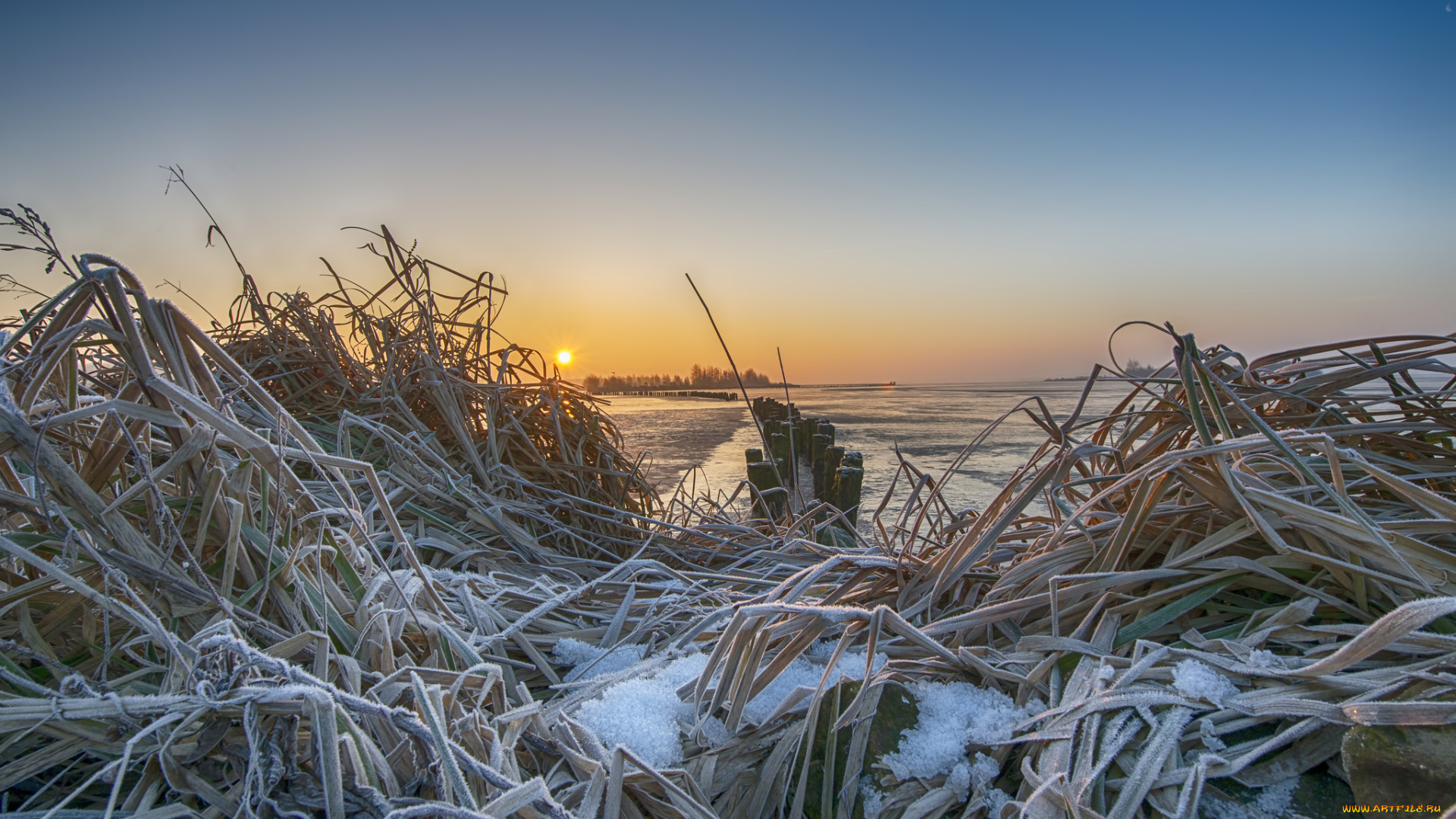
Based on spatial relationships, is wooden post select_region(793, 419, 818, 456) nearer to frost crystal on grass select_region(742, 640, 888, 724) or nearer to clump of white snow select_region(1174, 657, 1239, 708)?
frost crystal on grass select_region(742, 640, 888, 724)

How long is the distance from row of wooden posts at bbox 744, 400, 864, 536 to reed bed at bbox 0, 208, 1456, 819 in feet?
3.06

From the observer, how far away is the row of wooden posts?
334cm

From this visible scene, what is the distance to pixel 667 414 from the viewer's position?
27.4 meters

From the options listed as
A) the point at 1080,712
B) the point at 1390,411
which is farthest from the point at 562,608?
the point at 1390,411

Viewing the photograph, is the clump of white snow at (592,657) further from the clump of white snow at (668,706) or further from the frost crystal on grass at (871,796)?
the frost crystal on grass at (871,796)

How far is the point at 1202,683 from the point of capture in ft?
3.18

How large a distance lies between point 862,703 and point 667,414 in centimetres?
2641

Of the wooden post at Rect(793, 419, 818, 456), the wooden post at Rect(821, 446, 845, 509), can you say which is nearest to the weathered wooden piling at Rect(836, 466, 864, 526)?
the wooden post at Rect(821, 446, 845, 509)

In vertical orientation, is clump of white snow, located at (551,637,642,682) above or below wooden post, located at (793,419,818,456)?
above

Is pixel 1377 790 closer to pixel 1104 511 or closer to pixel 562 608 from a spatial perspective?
pixel 1104 511

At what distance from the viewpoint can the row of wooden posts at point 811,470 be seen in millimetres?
3340

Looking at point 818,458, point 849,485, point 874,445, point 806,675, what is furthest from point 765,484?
point 874,445

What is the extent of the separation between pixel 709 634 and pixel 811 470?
975 centimetres

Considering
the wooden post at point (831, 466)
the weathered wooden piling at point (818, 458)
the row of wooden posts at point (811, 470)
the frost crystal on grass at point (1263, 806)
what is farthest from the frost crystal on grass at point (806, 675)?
the weathered wooden piling at point (818, 458)
